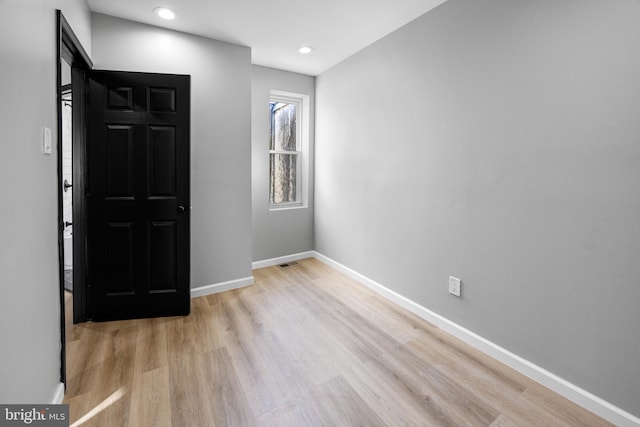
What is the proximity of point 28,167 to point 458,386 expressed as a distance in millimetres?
2487

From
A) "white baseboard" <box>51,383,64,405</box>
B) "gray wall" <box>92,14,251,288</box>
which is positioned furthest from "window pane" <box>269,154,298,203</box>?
"white baseboard" <box>51,383,64,405</box>

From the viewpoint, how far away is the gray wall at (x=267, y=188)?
391cm

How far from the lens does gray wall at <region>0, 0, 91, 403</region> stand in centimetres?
116

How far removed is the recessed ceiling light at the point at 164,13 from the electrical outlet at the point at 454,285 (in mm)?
3103

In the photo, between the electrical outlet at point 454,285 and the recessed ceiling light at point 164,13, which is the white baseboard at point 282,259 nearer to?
the electrical outlet at point 454,285

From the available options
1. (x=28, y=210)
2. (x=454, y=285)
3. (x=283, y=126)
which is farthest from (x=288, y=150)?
(x=28, y=210)

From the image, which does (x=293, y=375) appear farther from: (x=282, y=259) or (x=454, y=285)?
(x=282, y=259)

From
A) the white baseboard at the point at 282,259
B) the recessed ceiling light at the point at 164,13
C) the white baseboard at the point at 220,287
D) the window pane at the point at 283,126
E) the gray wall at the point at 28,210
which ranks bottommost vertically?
the white baseboard at the point at 220,287

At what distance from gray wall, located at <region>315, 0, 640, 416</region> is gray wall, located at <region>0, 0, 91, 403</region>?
8.15ft

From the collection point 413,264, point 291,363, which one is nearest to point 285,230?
point 413,264

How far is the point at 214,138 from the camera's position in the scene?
10.4 ft

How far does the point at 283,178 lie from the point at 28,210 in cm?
318

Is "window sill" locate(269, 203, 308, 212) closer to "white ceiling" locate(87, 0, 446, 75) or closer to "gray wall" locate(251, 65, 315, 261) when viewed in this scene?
"gray wall" locate(251, 65, 315, 261)

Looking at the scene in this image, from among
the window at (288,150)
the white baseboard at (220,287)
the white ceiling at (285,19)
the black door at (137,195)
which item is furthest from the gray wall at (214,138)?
the window at (288,150)
